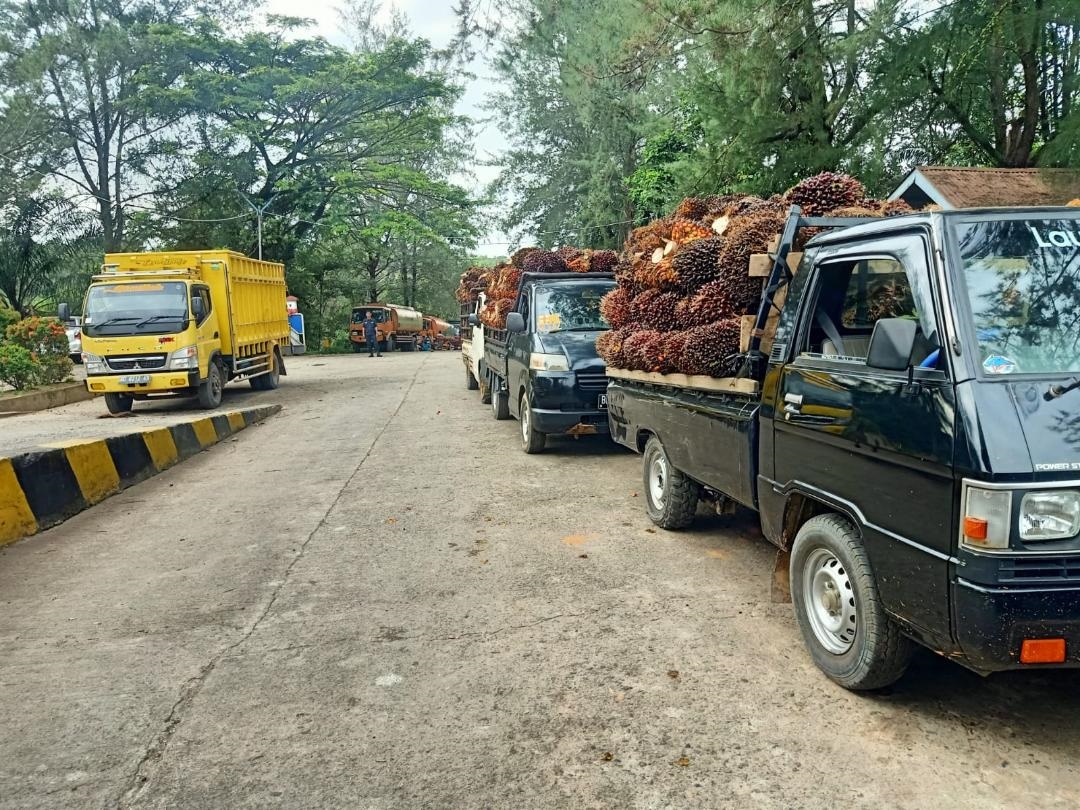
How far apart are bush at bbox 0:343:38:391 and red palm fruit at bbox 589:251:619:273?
40.3ft

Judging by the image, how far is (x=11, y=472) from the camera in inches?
264

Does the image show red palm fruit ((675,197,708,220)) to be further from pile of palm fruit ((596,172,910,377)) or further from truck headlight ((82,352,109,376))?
truck headlight ((82,352,109,376))

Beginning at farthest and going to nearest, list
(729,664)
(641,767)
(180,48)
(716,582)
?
(180,48) → (716,582) → (729,664) → (641,767)

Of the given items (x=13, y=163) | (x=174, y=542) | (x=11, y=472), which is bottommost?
(x=174, y=542)

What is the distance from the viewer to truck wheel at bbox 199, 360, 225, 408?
1541cm

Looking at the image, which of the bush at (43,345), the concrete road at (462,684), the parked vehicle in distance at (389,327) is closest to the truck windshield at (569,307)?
the concrete road at (462,684)

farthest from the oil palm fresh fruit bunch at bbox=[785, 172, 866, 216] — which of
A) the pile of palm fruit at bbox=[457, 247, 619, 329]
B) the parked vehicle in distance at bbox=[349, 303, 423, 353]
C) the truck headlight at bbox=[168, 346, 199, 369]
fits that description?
the parked vehicle in distance at bbox=[349, 303, 423, 353]

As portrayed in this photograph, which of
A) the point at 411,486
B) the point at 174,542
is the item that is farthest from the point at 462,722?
the point at 411,486

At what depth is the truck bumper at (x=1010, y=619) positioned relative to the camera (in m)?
2.69

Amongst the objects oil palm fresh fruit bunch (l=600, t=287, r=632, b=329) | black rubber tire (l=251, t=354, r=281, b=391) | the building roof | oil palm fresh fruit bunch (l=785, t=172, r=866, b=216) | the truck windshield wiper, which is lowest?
black rubber tire (l=251, t=354, r=281, b=391)

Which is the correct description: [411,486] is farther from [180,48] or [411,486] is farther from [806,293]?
[180,48]

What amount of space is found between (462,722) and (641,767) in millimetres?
784

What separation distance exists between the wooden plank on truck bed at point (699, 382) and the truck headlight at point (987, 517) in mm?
1702

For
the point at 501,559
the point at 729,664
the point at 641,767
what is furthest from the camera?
the point at 501,559
